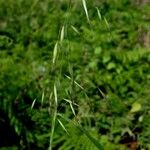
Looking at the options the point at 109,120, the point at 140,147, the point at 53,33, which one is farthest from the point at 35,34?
the point at 140,147

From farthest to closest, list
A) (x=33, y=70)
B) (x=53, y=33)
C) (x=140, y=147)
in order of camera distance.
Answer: (x=53, y=33) → (x=33, y=70) → (x=140, y=147)

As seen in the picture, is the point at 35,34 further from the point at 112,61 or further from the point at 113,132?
the point at 113,132

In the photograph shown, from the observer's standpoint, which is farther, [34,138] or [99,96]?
[99,96]

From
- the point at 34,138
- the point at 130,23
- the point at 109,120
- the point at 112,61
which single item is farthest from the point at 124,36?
the point at 34,138

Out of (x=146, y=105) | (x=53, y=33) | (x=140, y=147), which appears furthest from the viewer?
(x=53, y=33)

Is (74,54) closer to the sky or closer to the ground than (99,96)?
closer to the sky

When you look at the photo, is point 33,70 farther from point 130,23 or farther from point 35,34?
point 130,23
